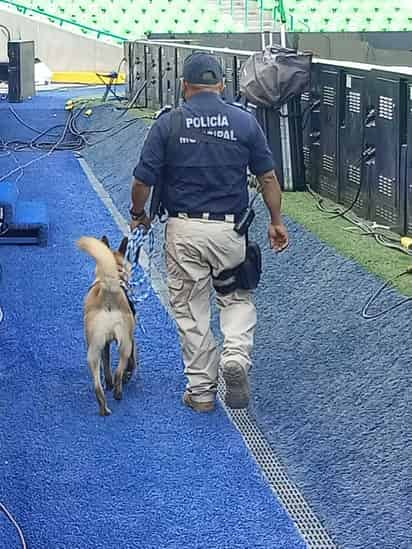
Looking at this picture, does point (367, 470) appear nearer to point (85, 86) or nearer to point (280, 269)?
point (280, 269)

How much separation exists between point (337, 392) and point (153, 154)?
4.48 ft

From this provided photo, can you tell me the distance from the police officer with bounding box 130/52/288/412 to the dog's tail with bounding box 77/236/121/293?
25 cm

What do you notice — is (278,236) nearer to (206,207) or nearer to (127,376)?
(206,207)

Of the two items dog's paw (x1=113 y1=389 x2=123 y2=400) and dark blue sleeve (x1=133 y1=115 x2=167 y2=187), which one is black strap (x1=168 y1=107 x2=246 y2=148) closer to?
dark blue sleeve (x1=133 y1=115 x2=167 y2=187)

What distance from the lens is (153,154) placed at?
16.0 ft

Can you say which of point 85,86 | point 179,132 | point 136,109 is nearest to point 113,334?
point 179,132

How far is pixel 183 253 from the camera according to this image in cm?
504

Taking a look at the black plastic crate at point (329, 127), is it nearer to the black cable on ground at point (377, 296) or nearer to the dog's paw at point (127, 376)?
the black cable on ground at point (377, 296)

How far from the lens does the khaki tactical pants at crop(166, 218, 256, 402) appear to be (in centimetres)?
499

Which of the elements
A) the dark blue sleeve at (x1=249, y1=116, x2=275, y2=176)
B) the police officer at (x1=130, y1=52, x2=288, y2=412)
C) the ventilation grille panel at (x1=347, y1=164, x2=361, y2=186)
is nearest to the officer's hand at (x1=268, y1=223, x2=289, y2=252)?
the police officer at (x1=130, y1=52, x2=288, y2=412)

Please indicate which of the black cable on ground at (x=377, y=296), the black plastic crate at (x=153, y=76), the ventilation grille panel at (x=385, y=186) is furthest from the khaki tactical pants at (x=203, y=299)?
the black plastic crate at (x=153, y=76)

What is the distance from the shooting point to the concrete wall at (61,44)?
24.3 m

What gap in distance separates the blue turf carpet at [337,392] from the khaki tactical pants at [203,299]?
34 centimetres

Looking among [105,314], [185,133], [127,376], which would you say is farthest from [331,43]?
[105,314]
